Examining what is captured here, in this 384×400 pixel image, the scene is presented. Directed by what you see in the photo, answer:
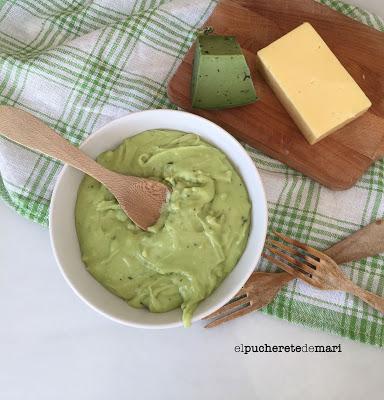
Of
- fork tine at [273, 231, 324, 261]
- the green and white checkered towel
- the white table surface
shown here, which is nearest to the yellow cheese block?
the green and white checkered towel

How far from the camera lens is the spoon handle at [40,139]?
1.19 m

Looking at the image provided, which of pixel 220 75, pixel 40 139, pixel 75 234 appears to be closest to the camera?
pixel 40 139

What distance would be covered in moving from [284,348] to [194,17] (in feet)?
3.37

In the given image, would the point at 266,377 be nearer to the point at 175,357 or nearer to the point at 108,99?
the point at 175,357

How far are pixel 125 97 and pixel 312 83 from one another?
0.54 metres

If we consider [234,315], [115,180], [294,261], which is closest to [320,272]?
[294,261]

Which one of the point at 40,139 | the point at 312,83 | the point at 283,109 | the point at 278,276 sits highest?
the point at 312,83

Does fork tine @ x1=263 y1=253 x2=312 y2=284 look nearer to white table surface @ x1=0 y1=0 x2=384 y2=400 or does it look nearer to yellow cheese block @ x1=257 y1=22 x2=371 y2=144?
white table surface @ x1=0 y1=0 x2=384 y2=400

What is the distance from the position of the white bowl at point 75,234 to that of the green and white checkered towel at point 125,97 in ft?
0.65

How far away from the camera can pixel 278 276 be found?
4.83ft

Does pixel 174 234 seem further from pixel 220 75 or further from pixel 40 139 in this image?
pixel 220 75

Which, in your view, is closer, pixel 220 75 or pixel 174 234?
pixel 174 234

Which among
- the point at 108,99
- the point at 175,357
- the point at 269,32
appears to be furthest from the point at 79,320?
the point at 269,32

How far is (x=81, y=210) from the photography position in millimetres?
1373
